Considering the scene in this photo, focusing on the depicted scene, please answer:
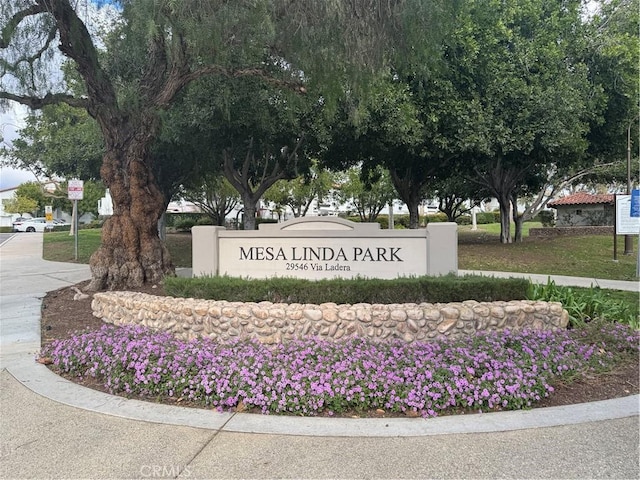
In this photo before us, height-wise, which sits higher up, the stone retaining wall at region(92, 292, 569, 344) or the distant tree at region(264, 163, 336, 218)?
the distant tree at region(264, 163, 336, 218)

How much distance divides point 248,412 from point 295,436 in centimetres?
66

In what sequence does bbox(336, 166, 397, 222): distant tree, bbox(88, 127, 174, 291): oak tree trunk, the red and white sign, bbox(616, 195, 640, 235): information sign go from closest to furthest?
bbox(88, 127, 174, 291): oak tree trunk, bbox(616, 195, 640, 235): information sign, the red and white sign, bbox(336, 166, 397, 222): distant tree

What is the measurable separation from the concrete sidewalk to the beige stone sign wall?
3.46 metres

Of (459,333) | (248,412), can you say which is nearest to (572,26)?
(459,333)

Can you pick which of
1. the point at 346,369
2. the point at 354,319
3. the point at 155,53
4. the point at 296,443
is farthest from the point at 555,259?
the point at 296,443

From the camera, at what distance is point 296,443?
3.55 metres

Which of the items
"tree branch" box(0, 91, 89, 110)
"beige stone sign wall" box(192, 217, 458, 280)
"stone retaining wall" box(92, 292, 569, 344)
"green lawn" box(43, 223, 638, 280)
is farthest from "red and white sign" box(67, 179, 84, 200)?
"stone retaining wall" box(92, 292, 569, 344)

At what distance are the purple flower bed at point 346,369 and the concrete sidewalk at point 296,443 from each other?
0.67ft

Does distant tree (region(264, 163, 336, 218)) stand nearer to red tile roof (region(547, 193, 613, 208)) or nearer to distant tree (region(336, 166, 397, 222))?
distant tree (region(336, 166, 397, 222))

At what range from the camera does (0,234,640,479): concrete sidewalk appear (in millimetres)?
3160

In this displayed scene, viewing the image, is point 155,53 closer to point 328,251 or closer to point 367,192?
point 328,251

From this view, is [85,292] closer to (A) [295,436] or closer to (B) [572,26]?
(A) [295,436]

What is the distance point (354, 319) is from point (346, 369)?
1082 millimetres

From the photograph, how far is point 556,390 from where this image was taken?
14.9ft
